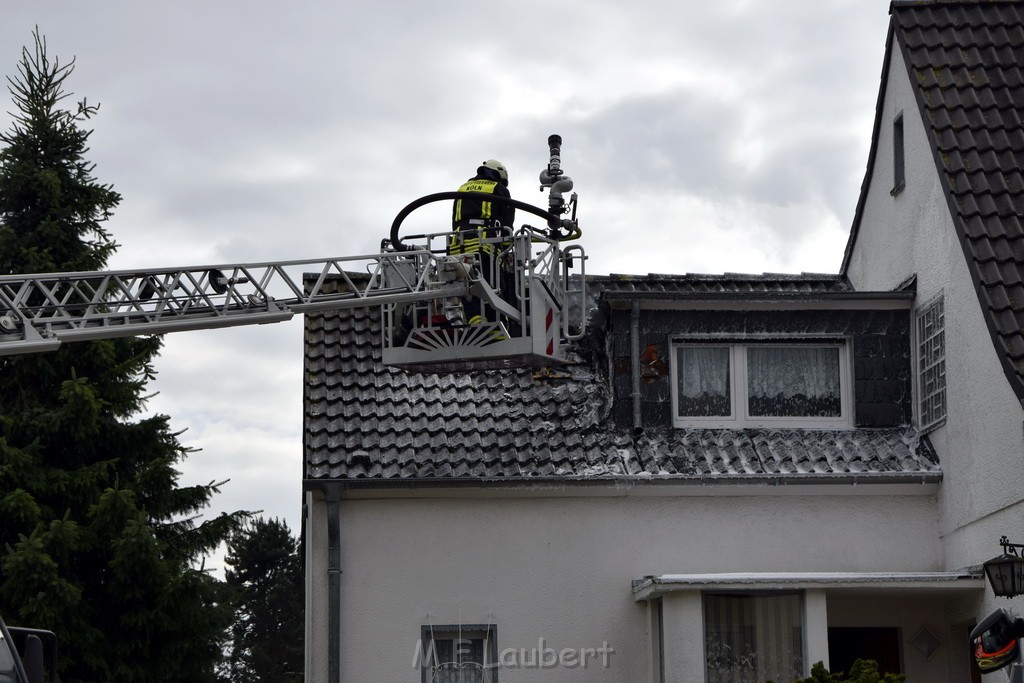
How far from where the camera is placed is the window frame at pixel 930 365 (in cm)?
1455

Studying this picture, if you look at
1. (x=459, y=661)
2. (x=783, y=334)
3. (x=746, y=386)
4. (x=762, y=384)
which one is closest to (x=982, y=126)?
(x=783, y=334)

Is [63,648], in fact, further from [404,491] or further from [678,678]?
[678,678]

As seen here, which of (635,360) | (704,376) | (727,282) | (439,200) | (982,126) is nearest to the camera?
(439,200)

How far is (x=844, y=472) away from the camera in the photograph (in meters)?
14.5

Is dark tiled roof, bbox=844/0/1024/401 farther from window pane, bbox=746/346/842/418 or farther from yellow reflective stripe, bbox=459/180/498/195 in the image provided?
yellow reflective stripe, bbox=459/180/498/195

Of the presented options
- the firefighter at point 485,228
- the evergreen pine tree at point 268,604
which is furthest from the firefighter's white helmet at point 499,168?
the evergreen pine tree at point 268,604

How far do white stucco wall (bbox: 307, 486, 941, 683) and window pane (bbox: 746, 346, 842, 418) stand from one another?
1.18 meters

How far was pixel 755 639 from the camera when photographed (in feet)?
45.1

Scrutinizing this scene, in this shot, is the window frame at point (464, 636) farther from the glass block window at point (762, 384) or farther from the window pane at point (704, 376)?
the window pane at point (704, 376)

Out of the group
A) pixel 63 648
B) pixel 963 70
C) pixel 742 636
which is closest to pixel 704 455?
pixel 742 636

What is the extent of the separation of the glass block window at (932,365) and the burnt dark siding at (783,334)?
0.75 ft

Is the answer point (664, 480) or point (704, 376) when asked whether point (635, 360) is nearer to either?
point (704, 376)

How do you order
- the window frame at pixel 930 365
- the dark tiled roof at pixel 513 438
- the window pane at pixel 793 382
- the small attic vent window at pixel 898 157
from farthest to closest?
the small attic vent window at pixel 898 157
the window pane at pixel 793 382
the window frame at pixel 930 365
the dark tiled roof at pixel 513 438

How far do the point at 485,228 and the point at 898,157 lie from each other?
5197 mm
